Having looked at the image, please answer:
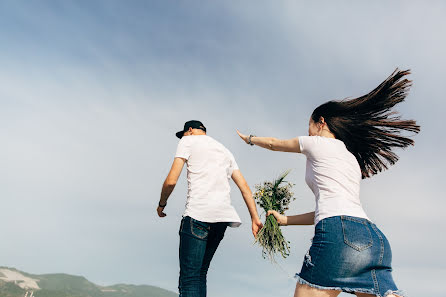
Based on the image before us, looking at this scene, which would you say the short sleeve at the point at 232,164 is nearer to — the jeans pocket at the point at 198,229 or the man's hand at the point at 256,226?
A: the man's hand at the point at 256,226

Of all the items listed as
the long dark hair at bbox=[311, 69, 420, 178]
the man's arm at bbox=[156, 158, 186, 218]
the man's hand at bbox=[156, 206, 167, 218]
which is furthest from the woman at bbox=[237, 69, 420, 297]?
the man's hand at bbox=[156, 206, 167, 218]

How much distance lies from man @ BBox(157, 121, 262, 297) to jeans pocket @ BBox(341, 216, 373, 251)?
233cm

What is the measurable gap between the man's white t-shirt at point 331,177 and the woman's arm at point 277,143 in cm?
10

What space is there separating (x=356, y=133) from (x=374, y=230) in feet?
4.32

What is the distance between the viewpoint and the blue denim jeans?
500 centimetres

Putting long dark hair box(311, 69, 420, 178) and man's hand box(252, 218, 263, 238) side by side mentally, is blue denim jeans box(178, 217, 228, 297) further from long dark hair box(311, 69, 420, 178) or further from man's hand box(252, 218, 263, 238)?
long dark hair box(311, 69, 420, 178)

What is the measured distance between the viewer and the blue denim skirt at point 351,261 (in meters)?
3.10

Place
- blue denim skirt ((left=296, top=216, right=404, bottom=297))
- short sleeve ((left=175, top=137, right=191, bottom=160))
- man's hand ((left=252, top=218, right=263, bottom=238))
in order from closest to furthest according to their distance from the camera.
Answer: blue denim skirt ((left=296, top=216, right=404, bottom=297)) < short sleeve ((left=175, top=137, right=191, bottom=160)) < man's hand ((left=252, top=218, right=263, bottom=238))

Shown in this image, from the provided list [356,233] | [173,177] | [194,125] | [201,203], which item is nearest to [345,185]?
[356,233]

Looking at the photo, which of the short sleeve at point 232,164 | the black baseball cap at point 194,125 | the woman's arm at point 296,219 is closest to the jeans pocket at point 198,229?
the woman's arm at point 296,219

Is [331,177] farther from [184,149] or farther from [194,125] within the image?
[194,125]

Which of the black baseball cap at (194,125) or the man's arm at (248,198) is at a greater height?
the black baseball cap at (194,125)

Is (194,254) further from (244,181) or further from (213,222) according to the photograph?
(244,181)

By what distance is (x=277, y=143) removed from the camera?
410cm
